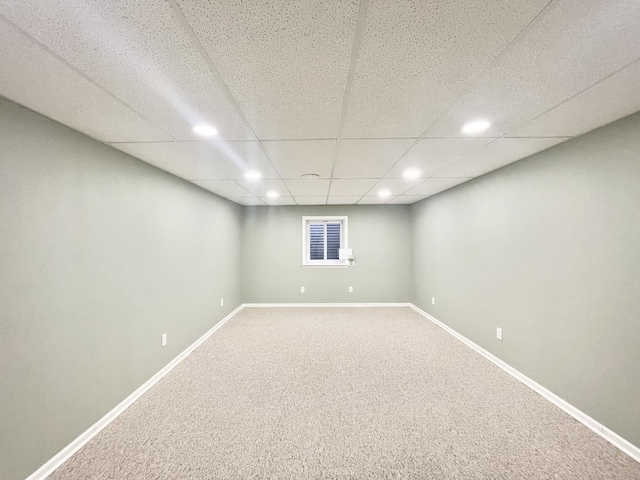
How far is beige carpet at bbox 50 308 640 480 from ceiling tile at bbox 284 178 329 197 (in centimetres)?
222

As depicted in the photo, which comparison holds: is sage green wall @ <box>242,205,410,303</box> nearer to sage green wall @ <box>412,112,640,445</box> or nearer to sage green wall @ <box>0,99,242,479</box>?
sage green wall @ <box>412,112,640,445</box>

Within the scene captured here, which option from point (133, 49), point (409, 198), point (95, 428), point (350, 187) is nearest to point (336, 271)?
point (409, 198)

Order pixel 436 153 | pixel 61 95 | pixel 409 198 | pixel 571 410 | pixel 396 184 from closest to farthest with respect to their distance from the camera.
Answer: pixel 61 95 < pixel 571 410 < pixel 436 153 < pixel 396 184 < pixel 409 198

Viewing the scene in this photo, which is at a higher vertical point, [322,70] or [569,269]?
[322,70]

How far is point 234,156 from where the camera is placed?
89.1 inches

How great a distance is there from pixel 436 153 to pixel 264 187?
89.2 inches

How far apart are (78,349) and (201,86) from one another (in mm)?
1973

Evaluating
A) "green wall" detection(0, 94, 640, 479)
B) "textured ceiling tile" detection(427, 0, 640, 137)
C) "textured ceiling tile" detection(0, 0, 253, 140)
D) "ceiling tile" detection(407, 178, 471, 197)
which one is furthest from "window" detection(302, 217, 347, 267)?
"textured ceiling tile" detection(0, 0, 253, 140)

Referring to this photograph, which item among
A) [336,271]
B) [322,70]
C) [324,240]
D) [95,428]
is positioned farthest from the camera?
[324,240]

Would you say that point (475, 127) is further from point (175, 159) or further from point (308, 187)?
point (175, 159)

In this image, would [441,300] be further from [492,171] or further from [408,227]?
[492,171]

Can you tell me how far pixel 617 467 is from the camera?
1543 mm

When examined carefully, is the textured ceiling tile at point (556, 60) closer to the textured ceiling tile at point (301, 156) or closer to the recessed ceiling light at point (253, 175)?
the textured ceiling tile at point (301, 156)

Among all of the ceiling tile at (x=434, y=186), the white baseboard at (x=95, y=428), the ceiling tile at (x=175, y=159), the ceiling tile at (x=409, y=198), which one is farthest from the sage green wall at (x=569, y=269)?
the white baseboard at (x=95, y=428)
